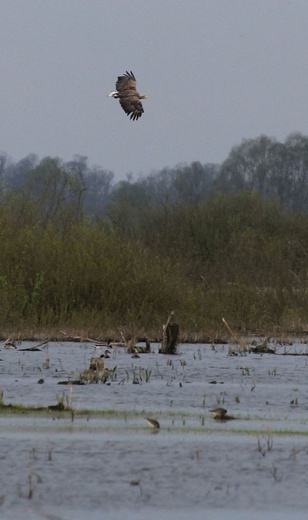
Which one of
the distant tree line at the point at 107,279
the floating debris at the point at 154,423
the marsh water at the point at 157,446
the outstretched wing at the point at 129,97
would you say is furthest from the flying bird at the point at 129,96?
the floating debris at the point at 154,423

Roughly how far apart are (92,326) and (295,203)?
9065 centimetres

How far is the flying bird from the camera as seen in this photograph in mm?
16547

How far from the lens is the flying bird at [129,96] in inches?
651

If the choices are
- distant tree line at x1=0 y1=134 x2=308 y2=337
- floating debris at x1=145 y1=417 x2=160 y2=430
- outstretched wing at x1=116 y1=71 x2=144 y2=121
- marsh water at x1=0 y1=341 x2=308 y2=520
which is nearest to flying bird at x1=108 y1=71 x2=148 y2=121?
outstretched wing at x1=116 y1=71 x2=144 y2=121

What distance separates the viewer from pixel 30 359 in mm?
14102

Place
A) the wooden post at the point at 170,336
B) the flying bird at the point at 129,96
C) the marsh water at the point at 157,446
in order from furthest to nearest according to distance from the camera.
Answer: the flying bird at the point at 129,96 < the wooden post at the point at 170,336 < the marsh water at the point at 157,446

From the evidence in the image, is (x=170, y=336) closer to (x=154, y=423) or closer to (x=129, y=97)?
(x=129, y=97)

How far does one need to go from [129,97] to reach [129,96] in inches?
0.8

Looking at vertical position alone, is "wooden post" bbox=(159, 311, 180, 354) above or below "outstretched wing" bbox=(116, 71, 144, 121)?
below

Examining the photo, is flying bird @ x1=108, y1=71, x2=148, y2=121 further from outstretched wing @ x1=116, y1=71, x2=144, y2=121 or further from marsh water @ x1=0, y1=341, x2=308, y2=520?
marsh water @ x1=0, y1=341, x2=308, y2=520

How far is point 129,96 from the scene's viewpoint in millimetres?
16719

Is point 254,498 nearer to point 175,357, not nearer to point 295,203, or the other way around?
point 175,357

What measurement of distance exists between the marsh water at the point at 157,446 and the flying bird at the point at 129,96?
4.55 m

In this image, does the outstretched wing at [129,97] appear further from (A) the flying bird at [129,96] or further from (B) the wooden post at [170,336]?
(B) the wooden post at [170,336]
